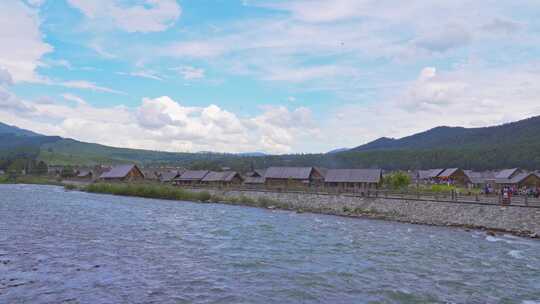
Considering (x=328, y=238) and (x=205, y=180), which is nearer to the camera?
(x=328, y=238)

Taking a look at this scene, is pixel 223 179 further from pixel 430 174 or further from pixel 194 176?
pixel 430 174

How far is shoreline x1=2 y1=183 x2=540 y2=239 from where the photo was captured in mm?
37125

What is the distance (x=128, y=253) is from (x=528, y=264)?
837 inches

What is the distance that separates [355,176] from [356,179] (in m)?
0.87

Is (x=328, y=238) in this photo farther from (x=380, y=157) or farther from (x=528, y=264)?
(x=380, y=157)

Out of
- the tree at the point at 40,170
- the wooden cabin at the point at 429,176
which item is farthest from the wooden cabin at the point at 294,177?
the tree at the point at 40,170

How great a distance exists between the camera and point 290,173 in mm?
84000

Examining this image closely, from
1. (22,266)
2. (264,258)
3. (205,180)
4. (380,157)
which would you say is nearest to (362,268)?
(264,258)

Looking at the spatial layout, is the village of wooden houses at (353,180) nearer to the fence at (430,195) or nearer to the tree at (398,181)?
the tree at (398,181)

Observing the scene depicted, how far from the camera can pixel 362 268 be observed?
68.9 feet

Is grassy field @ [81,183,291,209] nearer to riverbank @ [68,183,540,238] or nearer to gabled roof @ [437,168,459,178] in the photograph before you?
riverbank @ [68,183,540,238]

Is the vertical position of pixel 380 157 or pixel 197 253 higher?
pixel 380 157

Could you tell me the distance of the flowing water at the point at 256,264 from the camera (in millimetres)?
16203

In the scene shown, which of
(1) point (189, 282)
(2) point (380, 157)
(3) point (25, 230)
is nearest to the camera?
(1) point (189, 282)
